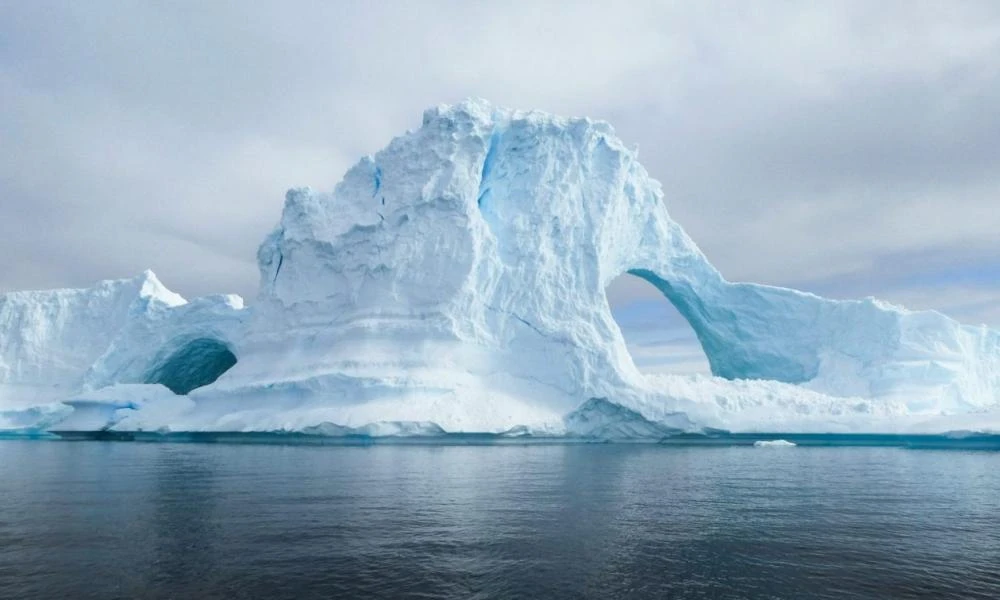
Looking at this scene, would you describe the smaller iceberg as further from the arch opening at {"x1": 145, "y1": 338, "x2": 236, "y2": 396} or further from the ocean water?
the arch opening at {"x1": 145, "y1": 338, "x2": 236, "y2": 396}

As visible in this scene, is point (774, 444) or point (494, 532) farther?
point (774, 444)

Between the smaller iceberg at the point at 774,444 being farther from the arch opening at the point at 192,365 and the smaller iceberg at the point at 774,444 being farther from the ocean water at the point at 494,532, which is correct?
the arch opening at the point at 192,365

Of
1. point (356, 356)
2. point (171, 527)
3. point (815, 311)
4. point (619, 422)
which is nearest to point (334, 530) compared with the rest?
point (171, 527)

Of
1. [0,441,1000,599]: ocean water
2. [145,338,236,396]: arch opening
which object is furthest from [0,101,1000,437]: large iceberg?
[0,441,1000,599]: ocean water

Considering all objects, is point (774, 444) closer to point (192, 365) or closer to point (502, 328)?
point (502, 328)

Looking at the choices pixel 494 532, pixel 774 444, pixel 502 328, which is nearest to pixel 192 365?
pixel 502 328

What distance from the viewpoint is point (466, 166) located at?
885 inches

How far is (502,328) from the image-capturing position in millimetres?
22141

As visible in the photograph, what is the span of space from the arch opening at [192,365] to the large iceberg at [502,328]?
2.75ft

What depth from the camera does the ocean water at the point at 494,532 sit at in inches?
226

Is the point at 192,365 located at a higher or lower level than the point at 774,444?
higher

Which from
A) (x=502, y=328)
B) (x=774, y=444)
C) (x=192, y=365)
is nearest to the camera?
(x=774, y=444)

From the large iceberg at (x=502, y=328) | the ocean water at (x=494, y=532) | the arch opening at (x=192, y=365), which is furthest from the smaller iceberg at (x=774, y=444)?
the arch opening at (x=192, y=365)

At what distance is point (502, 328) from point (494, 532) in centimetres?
1469
